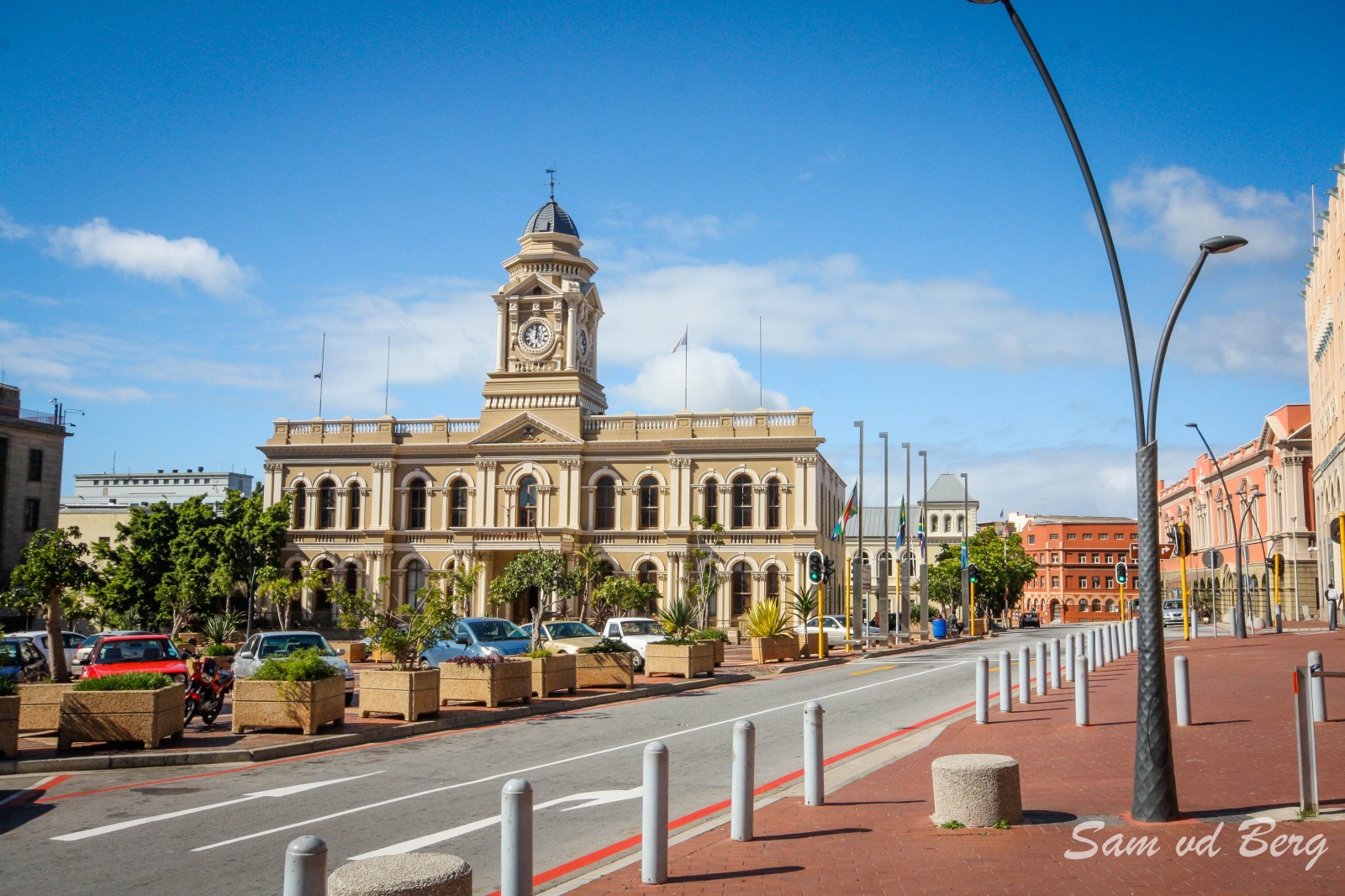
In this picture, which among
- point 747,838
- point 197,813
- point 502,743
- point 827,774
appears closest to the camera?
point 747,838

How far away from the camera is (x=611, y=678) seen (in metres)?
24.5

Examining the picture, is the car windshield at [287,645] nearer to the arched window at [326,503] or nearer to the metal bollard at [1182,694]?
the metal bollard at [1182,694]

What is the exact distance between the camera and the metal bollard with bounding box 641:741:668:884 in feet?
26.5

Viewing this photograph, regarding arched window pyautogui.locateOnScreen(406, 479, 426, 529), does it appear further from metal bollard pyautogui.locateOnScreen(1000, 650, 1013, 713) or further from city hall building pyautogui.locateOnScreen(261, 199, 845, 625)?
metal bollard pyautogui.locateOnScreen(1000, 650, 1013, 713)

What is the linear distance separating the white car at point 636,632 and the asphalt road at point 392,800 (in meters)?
10.0

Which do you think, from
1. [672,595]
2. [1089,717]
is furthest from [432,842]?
[672,595]

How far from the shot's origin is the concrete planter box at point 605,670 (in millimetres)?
24438

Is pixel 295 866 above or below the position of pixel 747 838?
above

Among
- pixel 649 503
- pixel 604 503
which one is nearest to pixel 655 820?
pixel 649 503

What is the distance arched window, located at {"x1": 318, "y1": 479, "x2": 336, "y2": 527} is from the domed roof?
54.9 feet

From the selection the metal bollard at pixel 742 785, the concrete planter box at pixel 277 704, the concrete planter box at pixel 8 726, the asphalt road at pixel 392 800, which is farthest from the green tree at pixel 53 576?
A: the metal bollard at pixel 742 785

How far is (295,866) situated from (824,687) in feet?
70.6

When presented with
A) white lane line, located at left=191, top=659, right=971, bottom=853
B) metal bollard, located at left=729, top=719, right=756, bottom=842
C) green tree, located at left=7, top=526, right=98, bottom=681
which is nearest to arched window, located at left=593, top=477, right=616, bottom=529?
white lane line, located at left=191, top=659, right=971, bottom=853

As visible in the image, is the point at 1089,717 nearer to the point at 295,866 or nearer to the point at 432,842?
the point at 432,842
